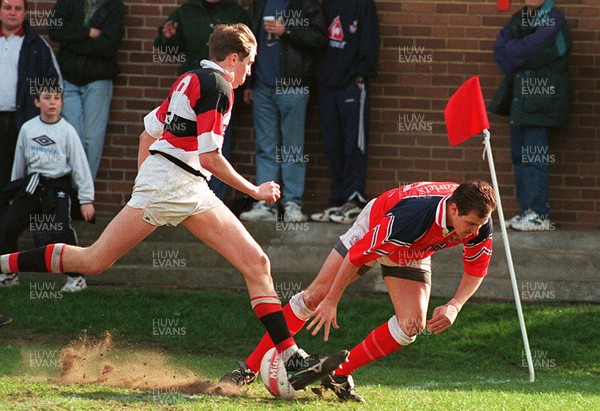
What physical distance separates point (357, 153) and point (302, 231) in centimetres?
104

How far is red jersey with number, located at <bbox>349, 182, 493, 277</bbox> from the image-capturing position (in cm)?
712

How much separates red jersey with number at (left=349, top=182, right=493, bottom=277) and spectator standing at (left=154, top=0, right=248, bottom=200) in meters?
5.43

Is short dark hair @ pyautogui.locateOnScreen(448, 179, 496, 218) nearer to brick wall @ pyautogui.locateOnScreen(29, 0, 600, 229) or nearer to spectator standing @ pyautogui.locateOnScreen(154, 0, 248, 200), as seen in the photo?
spectator standing @ pyautogui.locateOnScreen(154, 0, 248, 200)

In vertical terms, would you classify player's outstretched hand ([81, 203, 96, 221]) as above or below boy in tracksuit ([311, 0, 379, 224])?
below

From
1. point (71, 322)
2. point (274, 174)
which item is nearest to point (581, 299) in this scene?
point (274, 174)

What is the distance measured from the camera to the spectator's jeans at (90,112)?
13.1 m

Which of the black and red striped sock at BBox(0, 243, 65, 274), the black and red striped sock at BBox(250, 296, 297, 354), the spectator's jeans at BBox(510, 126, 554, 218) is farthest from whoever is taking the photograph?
the spectator's jeans at BBox(510, 126, 554, 218)

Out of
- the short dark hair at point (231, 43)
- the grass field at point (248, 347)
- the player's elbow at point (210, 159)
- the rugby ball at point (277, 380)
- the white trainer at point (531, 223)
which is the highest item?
the short dark hair at point (231, 43)

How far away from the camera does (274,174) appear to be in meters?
12.9

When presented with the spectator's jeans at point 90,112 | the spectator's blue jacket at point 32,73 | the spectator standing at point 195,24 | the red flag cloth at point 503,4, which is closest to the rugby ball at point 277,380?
the spectator standing at point 195,24

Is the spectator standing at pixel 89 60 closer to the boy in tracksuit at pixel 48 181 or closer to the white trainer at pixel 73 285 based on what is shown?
the boy in tracksuit at pixel 48 181

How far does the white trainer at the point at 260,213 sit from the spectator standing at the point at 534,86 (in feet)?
8.60

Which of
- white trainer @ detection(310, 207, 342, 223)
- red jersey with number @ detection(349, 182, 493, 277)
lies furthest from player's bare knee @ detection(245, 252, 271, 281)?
white trainer @ detection(310, 207, 342, 223)

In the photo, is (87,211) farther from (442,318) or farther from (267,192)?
(442,318)
